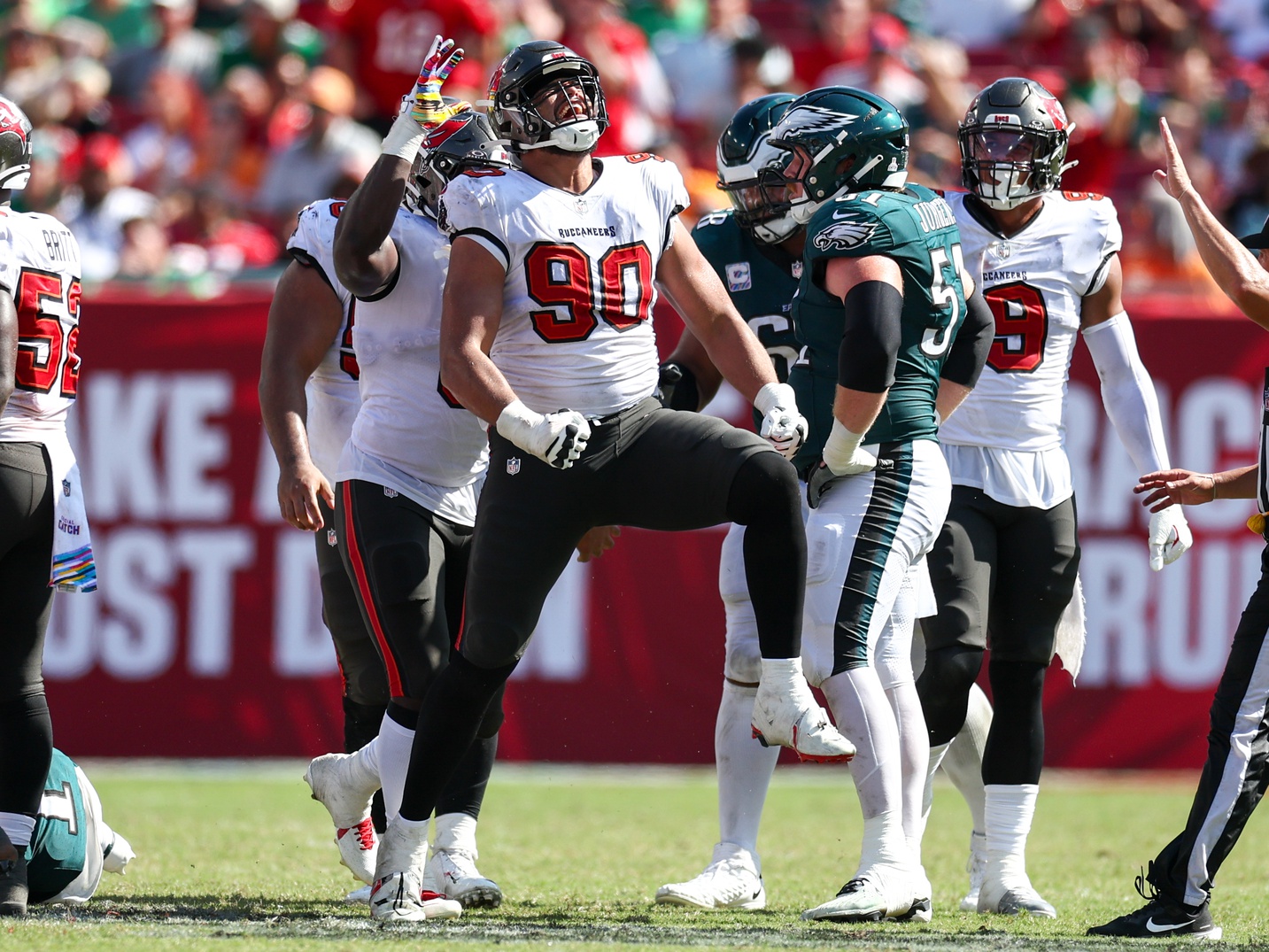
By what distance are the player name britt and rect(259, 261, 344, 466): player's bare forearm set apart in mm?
920

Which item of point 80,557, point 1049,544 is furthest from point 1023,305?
point 80,557

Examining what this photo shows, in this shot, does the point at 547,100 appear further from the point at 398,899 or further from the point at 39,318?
the point at 398,899

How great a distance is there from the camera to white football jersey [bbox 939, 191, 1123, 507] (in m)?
5.06

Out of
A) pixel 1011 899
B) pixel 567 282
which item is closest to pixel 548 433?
pixel 567 282

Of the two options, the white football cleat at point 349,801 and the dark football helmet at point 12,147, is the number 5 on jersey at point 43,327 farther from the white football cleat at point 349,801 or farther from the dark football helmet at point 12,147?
the white football cleat at point 349,801

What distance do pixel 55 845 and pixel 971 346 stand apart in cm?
267

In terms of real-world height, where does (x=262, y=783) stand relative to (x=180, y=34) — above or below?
below

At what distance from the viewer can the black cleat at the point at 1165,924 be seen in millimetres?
4262

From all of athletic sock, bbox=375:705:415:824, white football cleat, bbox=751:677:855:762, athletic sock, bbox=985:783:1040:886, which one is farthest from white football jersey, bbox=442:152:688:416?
athletic sock, bbox=985:783:1040:886

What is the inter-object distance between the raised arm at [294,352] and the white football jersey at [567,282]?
26.4 inches

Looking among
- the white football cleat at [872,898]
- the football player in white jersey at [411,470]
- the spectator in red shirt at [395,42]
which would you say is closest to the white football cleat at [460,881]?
the football player in white jersey at [411,470]

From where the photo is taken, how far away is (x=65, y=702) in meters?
7.98

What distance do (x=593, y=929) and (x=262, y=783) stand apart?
13.2ft

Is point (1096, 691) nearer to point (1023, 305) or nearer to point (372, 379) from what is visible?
point (1023, 305)
